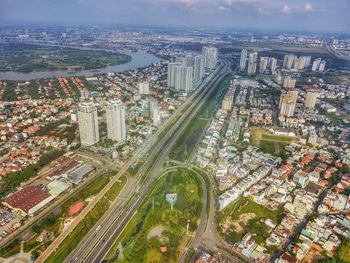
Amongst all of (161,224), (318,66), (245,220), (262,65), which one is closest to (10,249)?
(161,224)

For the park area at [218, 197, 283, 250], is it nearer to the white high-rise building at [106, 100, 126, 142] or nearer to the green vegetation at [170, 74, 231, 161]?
the green vegetation at [170, 74, 231, 161]

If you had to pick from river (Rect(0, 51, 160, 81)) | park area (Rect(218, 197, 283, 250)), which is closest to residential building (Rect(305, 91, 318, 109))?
park area (Rect(218, 197, 283, 250))

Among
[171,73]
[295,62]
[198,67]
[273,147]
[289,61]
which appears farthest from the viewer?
[289,61]

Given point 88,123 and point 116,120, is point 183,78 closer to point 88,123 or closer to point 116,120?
point 116,120

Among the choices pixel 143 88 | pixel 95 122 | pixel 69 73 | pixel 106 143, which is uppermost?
pixel 95 122

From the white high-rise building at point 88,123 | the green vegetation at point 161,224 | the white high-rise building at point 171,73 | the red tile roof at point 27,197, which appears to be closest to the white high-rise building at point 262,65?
the white high-rise building at point 171,73

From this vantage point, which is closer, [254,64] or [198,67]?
[198,67]

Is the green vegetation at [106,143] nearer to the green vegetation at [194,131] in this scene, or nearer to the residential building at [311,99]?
Result: the green vegetation at [194,131]

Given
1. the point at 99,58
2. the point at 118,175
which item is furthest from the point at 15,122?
the point at 99,58
